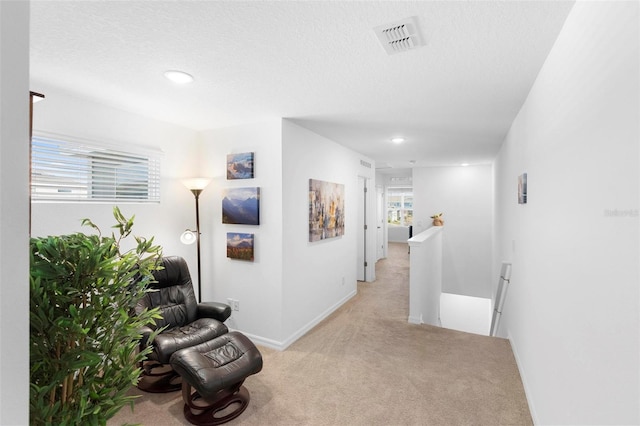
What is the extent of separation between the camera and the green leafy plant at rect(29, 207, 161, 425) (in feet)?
3.11

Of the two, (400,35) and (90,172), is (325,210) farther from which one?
(400,35)

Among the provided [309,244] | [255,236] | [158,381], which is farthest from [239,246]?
[158,381]

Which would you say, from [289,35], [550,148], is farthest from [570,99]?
[289,35]

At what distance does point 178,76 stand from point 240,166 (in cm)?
139

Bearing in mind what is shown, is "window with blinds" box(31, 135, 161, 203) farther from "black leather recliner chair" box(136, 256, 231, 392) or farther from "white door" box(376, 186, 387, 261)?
"white door" box(376, 186, 387, 261)

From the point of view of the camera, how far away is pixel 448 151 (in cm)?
533

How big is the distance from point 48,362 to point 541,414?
8.51 feet

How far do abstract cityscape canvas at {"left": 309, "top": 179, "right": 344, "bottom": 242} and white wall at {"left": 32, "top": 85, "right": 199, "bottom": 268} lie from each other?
58.4 inches

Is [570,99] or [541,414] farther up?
[570,99]

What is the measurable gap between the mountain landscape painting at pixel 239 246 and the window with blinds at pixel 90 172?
3.00ft

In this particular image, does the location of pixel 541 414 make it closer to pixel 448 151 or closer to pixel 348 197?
pixel 348 197

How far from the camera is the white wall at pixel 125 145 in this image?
2.54 metres
